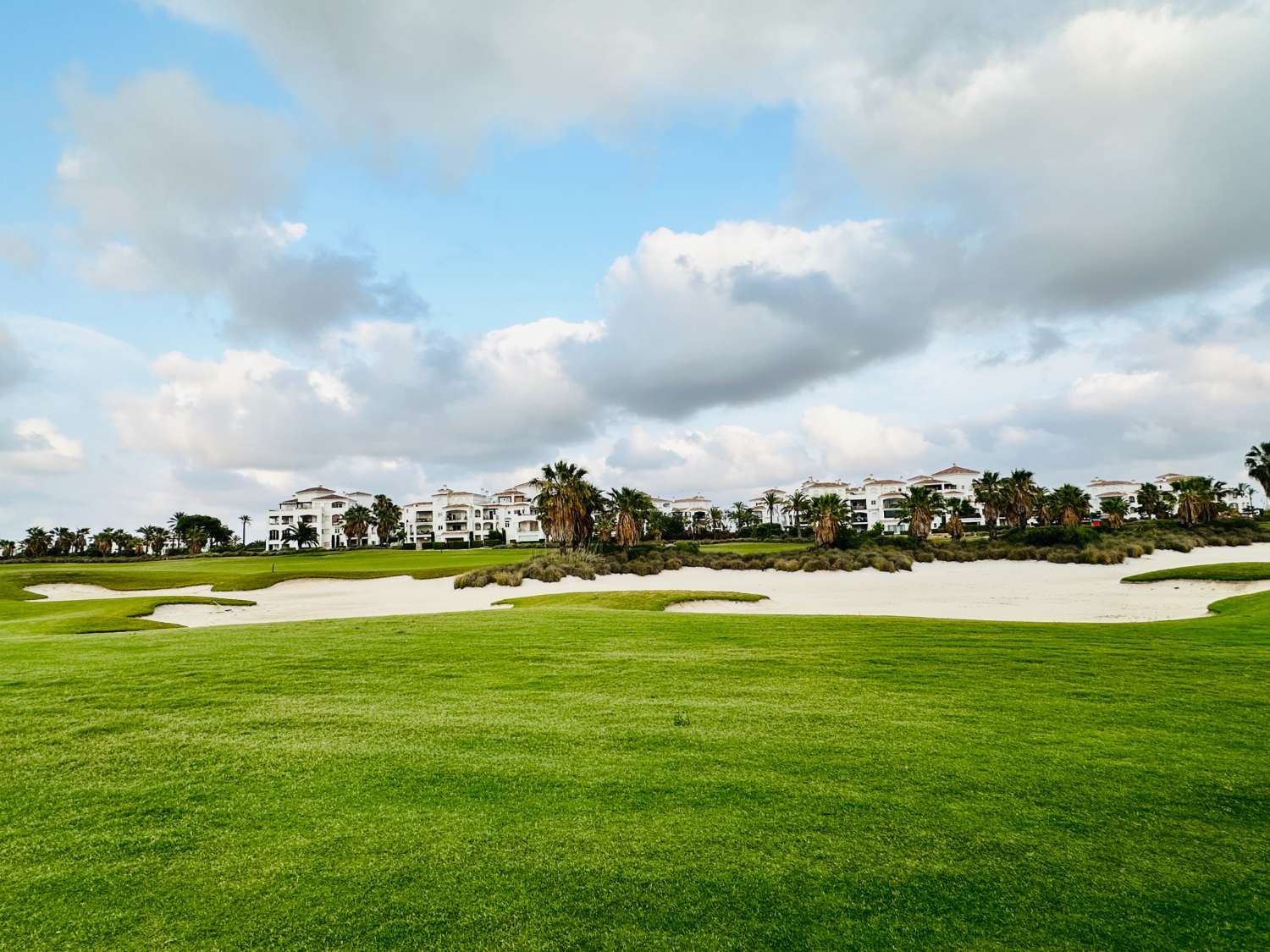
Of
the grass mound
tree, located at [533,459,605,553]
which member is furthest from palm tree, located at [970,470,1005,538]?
tree, located at [533,459,605,553]

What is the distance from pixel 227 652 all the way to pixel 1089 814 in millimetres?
14171

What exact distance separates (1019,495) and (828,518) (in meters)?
26.0

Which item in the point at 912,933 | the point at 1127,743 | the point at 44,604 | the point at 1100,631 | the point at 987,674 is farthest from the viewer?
the point at 44,604

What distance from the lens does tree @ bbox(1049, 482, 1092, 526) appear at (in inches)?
3002

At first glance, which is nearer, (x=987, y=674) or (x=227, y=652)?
(x=987, y=674)

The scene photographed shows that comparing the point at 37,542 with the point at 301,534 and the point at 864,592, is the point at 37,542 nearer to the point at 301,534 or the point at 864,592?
the point at 301,534

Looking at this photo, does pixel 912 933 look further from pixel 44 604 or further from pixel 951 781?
pixel 44 604

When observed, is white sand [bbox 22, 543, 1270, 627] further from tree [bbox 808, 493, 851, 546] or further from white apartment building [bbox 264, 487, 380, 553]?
white apartment building [bbox 264, 487, 380, 553]

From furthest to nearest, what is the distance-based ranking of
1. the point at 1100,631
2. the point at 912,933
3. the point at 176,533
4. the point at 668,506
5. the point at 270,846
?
the point at 668,506
the point at 176,533
the point at 1100,631
the point at 270,846
the point at 912,933

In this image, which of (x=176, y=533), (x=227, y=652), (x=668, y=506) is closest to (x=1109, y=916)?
(x=227, y=652)

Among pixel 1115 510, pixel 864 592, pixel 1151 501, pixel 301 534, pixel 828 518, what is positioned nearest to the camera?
pixel 864 592

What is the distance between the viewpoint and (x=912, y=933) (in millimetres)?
4094

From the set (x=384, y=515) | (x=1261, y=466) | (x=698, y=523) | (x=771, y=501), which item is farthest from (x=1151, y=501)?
(x=384, y=515)

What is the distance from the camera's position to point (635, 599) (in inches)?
1043
